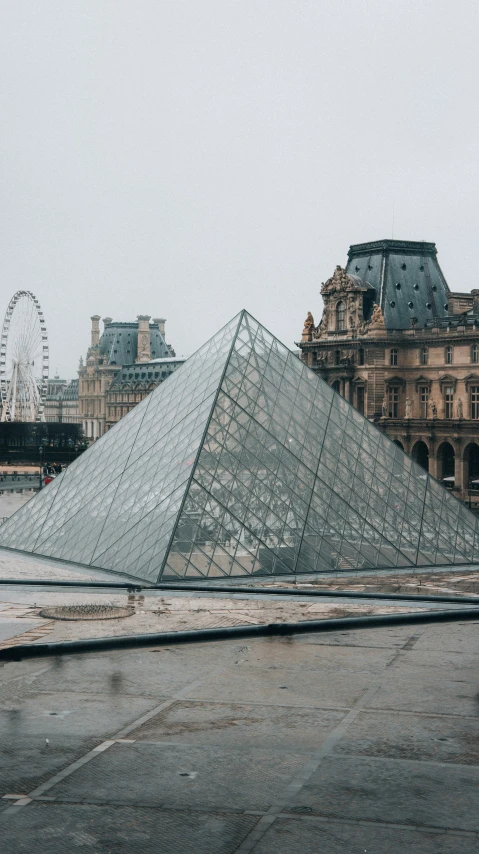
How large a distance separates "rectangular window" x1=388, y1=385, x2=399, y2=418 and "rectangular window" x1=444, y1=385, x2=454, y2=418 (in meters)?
5.09

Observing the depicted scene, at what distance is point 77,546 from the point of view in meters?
37.2

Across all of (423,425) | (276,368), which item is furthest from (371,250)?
(276,368)

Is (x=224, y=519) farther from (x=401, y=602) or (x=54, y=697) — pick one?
(x=54, y=697)

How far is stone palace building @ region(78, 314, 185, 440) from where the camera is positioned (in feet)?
585

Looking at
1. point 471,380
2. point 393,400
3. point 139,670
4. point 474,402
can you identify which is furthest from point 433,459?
point 139,670

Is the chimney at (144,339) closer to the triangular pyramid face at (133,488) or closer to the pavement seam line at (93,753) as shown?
the triangular pyramid face at (133,488)

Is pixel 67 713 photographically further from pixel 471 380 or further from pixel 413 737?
pixel 471 380

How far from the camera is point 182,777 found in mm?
15641

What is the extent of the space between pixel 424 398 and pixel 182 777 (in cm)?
7555

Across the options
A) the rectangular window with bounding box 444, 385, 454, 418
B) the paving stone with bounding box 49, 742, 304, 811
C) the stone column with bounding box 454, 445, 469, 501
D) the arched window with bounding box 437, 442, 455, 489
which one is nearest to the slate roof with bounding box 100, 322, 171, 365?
the arched window with bounding box 437, 442, 455, 489

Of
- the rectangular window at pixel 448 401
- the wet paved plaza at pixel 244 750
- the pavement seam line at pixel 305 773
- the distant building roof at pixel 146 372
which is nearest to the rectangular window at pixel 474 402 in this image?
the rectangular window at pixel 448 401

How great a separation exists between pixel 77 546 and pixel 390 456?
→ 1117 cm

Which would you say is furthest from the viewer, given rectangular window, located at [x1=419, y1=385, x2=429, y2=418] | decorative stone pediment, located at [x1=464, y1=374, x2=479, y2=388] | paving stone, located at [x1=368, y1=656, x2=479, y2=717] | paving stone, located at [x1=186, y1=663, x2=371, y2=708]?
rectangular window, located at [x1=419, y1=385, x2=429, y2=418]

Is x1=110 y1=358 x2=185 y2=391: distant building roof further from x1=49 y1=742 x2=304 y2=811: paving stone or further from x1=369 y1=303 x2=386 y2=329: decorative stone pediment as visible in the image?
x1=49 y1=742 x2=304 y2=811: paving stone
